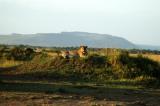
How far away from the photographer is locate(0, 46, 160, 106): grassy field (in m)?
19.4

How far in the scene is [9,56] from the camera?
45156 mm

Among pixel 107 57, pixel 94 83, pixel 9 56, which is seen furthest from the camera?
pixel 9 56

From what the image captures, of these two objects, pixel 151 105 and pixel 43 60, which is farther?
pixel 43 60

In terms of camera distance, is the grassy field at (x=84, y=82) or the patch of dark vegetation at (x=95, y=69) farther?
the patch of dark vegetation at (x=95, y=69)

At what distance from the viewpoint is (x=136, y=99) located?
2123 cm

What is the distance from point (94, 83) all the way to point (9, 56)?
19.0 meters

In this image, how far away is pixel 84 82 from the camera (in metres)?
28.5

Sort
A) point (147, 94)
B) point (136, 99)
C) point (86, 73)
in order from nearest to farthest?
1. point (136, 99)
2. point (147, 94)
3. point (86, 73)

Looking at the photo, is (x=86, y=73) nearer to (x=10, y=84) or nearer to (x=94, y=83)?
(x=94, y=83)

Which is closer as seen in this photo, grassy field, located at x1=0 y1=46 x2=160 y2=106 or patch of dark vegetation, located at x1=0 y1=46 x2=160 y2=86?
grassy field, located at x1=0 y1=46 x2=160 y2=106

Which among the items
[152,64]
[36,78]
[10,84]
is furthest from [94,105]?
[152,64]

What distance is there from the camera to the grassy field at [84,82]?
19.4m

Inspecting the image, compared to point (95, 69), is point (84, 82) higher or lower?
lower

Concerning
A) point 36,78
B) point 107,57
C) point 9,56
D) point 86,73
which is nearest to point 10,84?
point 36,78
